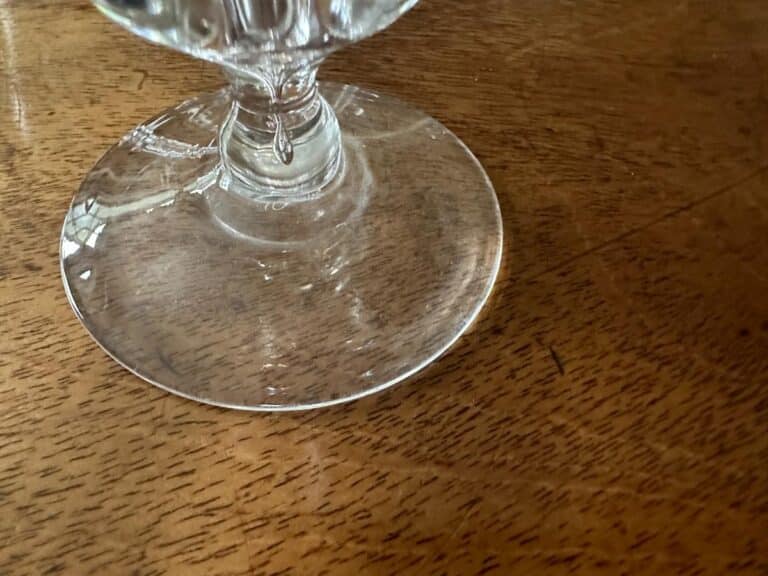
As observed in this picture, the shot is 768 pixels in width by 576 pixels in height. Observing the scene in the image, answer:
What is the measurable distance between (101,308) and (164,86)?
0.10 meters

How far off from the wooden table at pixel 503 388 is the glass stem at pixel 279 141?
4cm

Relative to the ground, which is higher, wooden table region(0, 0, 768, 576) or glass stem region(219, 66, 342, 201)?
glass stem region(219, 66, 342, 201)

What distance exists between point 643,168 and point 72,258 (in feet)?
0.57

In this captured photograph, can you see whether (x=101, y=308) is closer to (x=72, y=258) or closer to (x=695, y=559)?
(x=72, y=258)

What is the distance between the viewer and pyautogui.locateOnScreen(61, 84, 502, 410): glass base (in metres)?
0.24

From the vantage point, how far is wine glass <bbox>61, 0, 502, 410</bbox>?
21cm

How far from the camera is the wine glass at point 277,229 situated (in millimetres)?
211

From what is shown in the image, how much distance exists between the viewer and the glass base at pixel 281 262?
0.24m

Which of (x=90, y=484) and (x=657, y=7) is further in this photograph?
(x=657, y=7)

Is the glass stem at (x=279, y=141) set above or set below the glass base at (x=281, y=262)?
above

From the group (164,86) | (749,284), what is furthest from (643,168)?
(164,86)

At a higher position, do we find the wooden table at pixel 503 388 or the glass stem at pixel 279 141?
the glass stem at pixel 279 141

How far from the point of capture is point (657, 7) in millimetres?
344

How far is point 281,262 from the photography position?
263 mm
